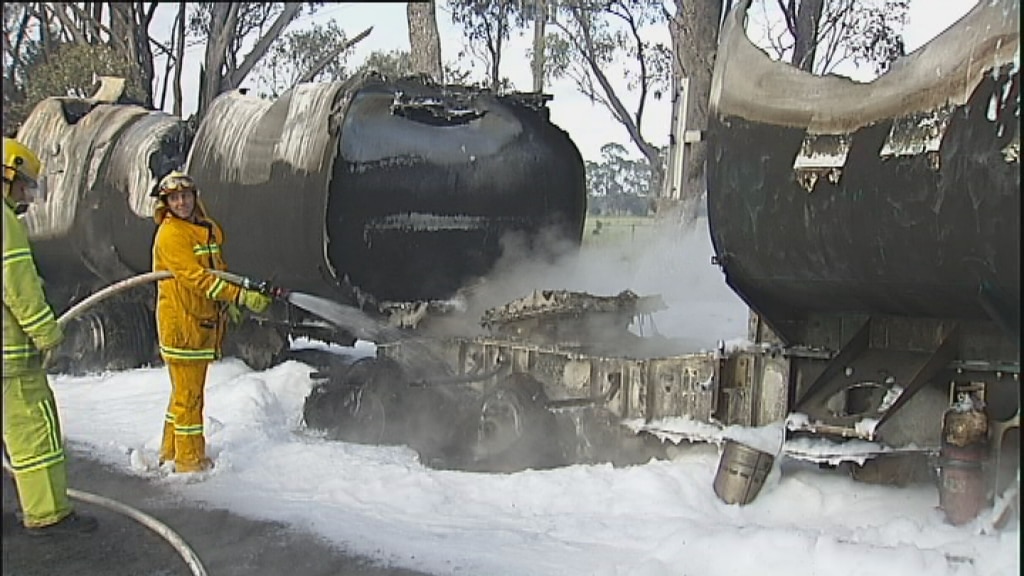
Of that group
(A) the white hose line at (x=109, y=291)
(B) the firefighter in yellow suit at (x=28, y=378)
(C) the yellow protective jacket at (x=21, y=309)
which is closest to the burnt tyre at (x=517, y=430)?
(A) the white hose line at (x=109, y=291)

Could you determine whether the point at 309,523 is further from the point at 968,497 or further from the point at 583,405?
the point at 968,497

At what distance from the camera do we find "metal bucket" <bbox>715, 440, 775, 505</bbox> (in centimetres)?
616

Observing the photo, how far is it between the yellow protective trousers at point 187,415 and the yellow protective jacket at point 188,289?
85 mm

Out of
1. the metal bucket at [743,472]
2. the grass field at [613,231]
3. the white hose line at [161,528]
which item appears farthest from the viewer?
the grass field at [613,231]

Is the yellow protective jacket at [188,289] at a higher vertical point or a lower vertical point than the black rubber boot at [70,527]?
higher

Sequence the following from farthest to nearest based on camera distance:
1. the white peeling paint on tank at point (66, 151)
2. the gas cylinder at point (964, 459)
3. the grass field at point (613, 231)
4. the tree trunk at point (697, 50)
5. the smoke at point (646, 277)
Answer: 1. the white peeling paint on tank at point (66, 151)
2. the tree trunk at point (697, 50)
3. the grass field at point (613, 231)
4. the smoke at point (646, 277)
5. the gas cylinder at point (964, 459)

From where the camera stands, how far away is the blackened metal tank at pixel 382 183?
8.41m

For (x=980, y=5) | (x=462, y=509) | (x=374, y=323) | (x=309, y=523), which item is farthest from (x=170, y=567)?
(x=980, y=5)

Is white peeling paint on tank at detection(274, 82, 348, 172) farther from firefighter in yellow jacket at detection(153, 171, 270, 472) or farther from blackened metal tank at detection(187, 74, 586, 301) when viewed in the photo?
firefighter in yellow jacket at detection(153, 171, 270, 472)

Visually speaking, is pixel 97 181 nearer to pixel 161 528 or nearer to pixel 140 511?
pixel 140 511

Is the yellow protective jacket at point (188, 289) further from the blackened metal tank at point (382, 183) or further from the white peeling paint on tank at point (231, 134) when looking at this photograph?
the white peeling paint on tank at point (231, 134)

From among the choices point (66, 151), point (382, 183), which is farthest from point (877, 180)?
point (66, 151)

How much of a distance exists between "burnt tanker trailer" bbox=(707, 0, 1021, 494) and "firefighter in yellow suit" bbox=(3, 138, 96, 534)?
3.40 m

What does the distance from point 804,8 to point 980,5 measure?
15.6ft
